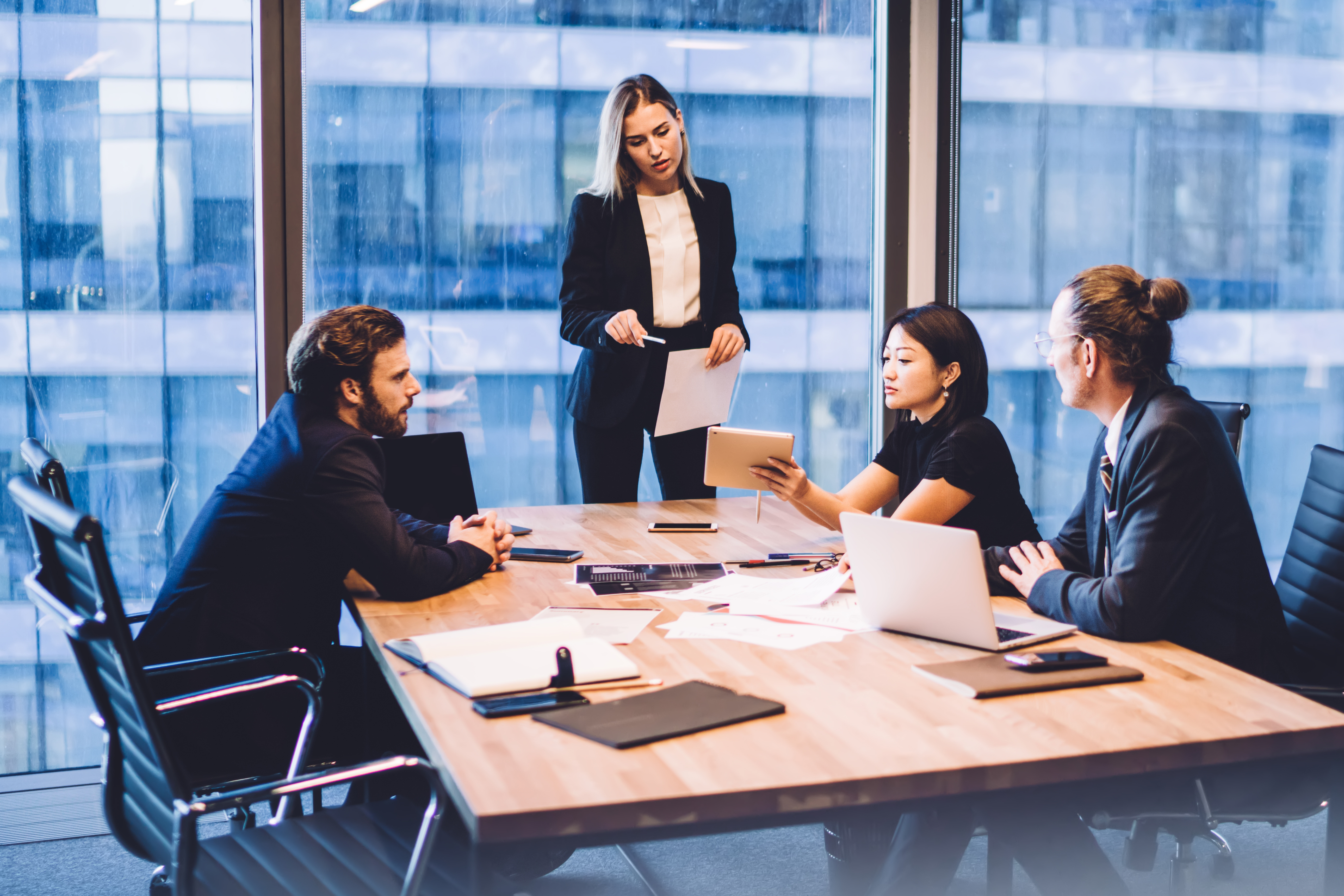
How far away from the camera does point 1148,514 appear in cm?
185

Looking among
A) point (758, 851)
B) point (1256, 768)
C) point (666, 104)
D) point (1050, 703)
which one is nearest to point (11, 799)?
point (758, 851)

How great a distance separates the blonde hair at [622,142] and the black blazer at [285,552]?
142 centimetres

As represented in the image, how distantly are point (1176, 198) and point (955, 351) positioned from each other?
71.4 inches

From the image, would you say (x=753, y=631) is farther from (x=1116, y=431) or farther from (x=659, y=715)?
(x=1116, y=431)

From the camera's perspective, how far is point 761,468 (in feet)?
8.82

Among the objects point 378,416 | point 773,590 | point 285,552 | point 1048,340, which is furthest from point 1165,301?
point 285,552

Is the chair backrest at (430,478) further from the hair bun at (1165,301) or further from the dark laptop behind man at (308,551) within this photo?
the hair bun at (1165,301)

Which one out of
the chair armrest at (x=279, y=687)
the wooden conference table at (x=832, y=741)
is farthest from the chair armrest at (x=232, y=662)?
the wooden conference table at (x=832, y=741)

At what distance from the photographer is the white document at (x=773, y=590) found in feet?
6.84

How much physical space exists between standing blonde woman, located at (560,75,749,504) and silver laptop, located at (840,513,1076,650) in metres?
1.47

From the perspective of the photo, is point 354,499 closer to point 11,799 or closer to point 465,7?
point 11,799

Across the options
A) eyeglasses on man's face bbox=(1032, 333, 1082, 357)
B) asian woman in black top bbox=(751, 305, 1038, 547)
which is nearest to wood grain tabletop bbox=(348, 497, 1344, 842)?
eyeglasses on man's face bbox=(1032, 333, 1082, 357)

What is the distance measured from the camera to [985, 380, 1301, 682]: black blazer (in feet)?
5.96

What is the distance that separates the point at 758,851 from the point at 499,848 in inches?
64.6
